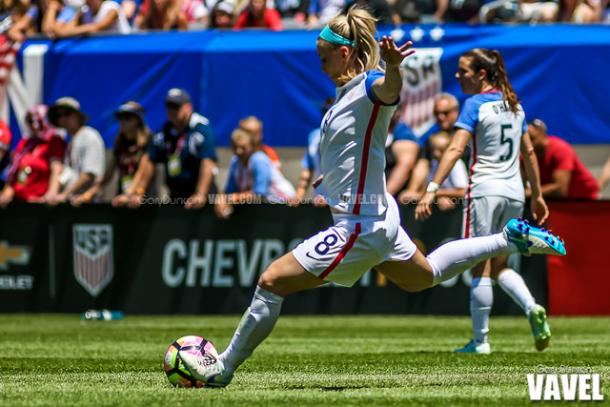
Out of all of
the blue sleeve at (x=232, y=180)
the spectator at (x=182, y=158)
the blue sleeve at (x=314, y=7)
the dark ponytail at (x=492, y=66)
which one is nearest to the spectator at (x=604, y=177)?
the blue sleeve at (x=232, y=180)

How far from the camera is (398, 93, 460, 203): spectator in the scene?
15.2 m

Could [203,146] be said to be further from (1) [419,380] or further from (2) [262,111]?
(1) [419,380]

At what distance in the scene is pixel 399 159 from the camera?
1572 centimetres

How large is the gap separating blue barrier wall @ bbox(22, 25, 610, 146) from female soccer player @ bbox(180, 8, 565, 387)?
1001cm

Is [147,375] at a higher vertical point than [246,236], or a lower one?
A: higher

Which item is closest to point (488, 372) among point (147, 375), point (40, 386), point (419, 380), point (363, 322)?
point (419, 380)

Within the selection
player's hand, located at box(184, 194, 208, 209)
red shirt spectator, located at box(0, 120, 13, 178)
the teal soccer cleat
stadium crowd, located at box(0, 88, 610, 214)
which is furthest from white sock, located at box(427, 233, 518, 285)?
red shirt spectator, located at box(0, 120, 13, 178)

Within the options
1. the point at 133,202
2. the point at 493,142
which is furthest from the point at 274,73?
the point at 493,142

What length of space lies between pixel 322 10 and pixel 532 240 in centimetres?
1131

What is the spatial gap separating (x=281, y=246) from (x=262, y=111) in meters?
2.92

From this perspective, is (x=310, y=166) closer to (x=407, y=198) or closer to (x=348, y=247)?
(x=407, y=198)

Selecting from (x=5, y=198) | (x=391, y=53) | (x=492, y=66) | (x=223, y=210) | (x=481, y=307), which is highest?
(x=391, y=53)

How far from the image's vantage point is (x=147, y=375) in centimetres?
847

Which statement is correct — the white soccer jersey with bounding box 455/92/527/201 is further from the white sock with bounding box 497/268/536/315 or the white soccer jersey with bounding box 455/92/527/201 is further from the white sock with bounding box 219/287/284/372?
the white sock with bounding box 219/287/284/372
